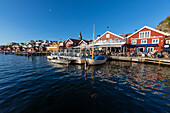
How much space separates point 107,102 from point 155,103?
323 cm

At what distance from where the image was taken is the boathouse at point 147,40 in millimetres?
22312

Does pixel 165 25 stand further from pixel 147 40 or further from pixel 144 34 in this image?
pixel 147 40

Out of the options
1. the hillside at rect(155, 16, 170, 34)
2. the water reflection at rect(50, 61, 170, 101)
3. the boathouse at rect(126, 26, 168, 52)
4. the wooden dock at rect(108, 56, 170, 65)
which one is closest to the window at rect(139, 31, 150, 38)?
the boathouse at rect(126, 26, 168, 52)

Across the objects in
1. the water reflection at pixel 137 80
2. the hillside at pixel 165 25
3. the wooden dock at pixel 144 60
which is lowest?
the water reflection at pixel 137 80

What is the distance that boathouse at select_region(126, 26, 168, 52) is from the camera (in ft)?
73.2

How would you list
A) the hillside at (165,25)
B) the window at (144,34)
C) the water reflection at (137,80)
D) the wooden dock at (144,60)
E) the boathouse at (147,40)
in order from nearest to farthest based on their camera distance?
the water reflection at (137,80) < the wooden dock at (144,60) < the boathouse at (147,40) < the window at (144,34) < the hillside at (165,25)

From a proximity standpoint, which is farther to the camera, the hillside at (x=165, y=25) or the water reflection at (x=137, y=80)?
the hillside at (x=165, y=25)

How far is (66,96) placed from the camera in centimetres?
567

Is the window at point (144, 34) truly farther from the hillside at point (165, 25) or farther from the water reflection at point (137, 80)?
the hillside at point (165, 25)

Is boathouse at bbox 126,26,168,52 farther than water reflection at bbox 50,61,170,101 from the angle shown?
Yes

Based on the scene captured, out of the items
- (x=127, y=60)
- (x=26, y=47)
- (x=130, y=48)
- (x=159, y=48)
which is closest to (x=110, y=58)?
(x=127, y=60)

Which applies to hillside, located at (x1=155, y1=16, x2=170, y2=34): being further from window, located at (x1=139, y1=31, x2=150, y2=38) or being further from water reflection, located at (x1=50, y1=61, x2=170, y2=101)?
water reflection, located at (x1=50, y1=61, x2=170, y2=101)

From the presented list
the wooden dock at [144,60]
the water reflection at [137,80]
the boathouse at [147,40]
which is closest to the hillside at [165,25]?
the boathouse at [147,40]

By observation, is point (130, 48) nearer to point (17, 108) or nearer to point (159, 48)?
point (159, 48)
